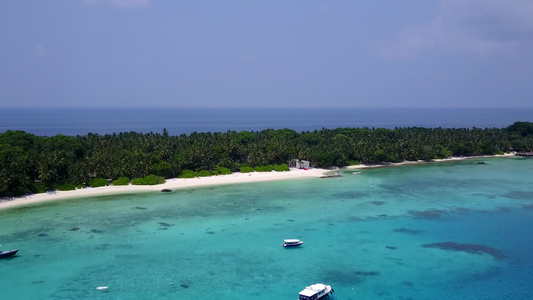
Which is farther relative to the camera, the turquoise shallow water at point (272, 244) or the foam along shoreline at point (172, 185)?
the foam along shoreline at point (172, 185)

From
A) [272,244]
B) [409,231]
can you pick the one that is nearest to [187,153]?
[272,244]

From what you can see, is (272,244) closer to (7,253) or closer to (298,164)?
(7,253)

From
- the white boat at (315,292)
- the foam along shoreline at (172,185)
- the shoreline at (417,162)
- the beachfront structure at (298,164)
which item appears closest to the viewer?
the white boat at (315,292)

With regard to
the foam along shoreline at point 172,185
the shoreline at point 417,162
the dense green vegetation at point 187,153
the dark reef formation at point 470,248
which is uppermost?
the dense green vegetation at point 187,153

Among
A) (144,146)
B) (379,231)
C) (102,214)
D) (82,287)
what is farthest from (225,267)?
(144,146)

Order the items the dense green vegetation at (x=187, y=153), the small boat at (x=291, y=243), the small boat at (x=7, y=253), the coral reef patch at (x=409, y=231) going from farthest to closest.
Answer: the dense green vegetation at (x=187, y=153), the coral reef patch at (x=409, y=231), the small boat at (x=291, y=243), the small boat at (x=7, y=253)

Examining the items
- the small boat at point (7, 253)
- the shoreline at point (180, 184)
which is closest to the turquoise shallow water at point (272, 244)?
the small boat at point (7, 253)

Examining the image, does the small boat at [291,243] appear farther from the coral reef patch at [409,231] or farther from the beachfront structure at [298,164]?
the beachfront structure at [298,164]
